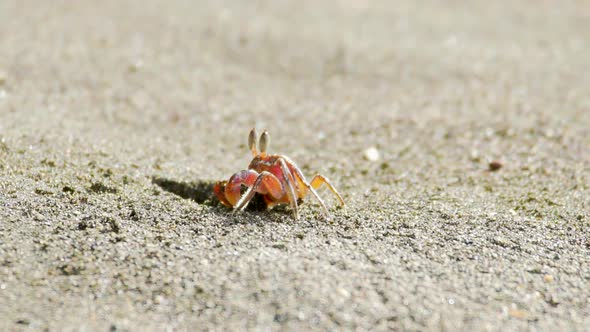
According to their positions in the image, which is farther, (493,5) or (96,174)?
(493,5)

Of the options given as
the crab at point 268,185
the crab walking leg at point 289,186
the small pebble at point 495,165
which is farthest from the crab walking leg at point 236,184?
the small pebble at point 495,165

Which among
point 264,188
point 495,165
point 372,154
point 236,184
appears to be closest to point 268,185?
point 264,188

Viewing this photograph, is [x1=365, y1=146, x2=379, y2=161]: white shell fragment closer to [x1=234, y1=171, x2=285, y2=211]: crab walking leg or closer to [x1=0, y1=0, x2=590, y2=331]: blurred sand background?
[x1=0, y1=0, x2=590, y2=331]: blurred sand background

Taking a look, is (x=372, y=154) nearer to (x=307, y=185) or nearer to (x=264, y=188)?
(x=307, y=185)

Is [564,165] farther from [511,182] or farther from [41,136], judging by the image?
[41,136]

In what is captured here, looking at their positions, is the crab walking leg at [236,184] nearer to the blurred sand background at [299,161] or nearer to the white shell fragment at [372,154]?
the blurred sand background at [299,161]

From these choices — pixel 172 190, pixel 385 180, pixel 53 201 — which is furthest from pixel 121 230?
pixel 385 180
